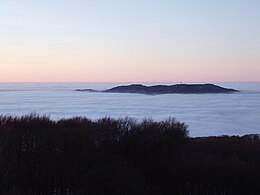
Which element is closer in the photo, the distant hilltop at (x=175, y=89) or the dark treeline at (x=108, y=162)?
the dark treeline at (x=108, y=162)

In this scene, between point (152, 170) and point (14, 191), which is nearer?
point (14, 191)

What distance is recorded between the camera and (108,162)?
43.2 feet

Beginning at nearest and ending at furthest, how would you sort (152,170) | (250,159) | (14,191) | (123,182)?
(14,191), (123,182), (152,170), (250,159)

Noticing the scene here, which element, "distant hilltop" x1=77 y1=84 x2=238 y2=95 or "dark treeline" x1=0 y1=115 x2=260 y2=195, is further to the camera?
"distant hilltop" x1=77 y1=84 x2=238 y2=95

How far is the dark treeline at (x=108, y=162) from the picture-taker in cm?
1179

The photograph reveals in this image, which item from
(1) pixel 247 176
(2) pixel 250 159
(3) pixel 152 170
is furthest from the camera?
(2) pixel 250 159

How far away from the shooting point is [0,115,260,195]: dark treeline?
1179 centimetres

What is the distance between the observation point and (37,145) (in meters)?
12.8

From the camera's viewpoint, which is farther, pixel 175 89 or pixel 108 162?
pixel 175 89

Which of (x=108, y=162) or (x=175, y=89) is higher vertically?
(x=175, y=89)

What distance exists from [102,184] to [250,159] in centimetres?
636

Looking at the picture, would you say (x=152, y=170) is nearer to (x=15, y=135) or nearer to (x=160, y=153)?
(x=160, y=153)

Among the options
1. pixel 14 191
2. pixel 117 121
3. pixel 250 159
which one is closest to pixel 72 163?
pixel 117 121

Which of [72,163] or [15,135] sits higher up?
[15,135]
